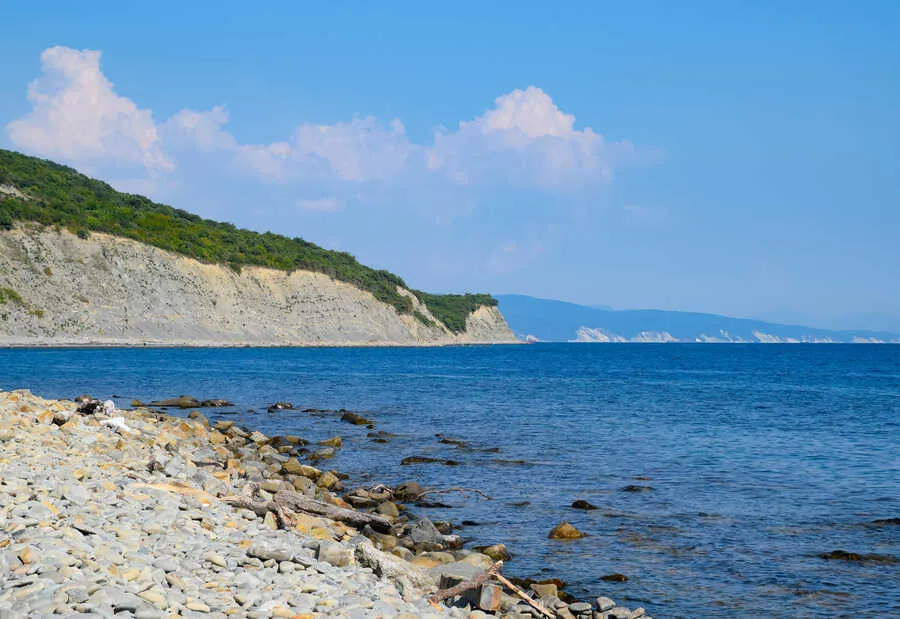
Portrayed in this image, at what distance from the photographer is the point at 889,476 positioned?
21891mm

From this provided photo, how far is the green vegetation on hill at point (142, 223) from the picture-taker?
9775cm

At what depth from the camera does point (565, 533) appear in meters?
15.2

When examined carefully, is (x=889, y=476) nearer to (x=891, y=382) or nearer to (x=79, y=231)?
(x=891, y=382)

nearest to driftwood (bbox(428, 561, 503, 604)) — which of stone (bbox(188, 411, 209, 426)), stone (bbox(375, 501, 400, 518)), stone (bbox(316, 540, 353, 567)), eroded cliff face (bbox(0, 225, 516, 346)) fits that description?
stone (bbox(316, 540, 353, 567))

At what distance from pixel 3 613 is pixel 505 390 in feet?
151

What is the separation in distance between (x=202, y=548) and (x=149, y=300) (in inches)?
3780

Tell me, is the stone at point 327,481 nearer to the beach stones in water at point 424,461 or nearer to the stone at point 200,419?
the beach stones in water at point 424,461

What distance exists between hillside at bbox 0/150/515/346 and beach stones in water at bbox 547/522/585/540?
83.3 metres

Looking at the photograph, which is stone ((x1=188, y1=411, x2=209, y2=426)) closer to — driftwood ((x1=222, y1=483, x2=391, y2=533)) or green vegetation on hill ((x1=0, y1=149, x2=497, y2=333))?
driftwood ((x1=222, y1=483, x2=391, y2=533))

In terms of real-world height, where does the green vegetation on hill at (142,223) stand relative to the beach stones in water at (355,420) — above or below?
above

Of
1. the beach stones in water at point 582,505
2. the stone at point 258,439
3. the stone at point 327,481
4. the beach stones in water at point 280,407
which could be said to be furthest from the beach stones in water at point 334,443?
the beach stones in water at point 280,407

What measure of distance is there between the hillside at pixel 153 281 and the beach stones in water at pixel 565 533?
273ft

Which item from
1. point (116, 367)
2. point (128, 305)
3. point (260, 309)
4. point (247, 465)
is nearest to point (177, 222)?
point (260, 309)

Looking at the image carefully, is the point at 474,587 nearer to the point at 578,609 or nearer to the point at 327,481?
the point at 578,609
